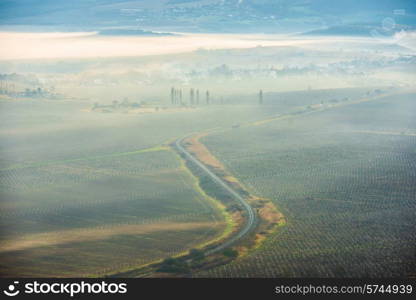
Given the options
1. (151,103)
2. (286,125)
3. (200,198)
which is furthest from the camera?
(151,103)

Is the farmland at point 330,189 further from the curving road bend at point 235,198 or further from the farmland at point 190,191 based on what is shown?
the curving road bend at point 235,198

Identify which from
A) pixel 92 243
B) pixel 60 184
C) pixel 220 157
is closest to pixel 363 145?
pixel 220 157

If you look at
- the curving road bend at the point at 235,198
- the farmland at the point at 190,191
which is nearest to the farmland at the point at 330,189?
the farmland at the point at 190,191

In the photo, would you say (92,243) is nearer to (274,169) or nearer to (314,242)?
(314,242)

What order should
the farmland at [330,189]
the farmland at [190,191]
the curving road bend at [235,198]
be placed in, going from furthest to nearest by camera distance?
the curving road bend at [235,198], the farmland at [190,191], the farmland at [330,189]

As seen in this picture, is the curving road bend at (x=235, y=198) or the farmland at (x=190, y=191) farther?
the curving road bend at (x=235, y=198)

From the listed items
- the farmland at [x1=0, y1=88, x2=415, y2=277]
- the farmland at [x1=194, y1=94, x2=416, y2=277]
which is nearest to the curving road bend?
the farmland at [x1=0, y1=88, x2=415, y2=277]

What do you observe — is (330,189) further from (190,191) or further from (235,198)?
(190,191)

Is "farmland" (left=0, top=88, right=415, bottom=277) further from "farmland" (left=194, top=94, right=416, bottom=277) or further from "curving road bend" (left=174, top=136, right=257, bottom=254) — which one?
"curving road bend" (left=174, top=136, right=257, bottom=254)
